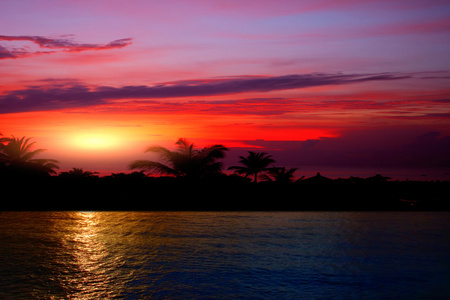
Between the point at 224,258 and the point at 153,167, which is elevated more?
the point at 153,167

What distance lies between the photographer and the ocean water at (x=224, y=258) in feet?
25.6

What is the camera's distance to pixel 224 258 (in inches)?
405

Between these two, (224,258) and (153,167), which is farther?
(153,167)

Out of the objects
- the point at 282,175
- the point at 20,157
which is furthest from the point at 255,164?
the point at 20,157

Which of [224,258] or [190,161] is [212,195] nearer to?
[190,161]

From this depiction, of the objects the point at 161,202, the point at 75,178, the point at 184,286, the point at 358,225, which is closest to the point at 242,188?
the point at 161,202

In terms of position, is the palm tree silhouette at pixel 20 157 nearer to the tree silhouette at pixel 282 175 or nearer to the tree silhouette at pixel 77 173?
the tree silhouette at pixel 77 173

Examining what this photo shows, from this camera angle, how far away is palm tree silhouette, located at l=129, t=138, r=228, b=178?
968 inches

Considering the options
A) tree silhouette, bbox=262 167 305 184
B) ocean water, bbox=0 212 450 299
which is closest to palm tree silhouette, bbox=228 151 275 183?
tree silhouette, bbox=262 167 305 184

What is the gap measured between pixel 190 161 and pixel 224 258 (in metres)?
14.6

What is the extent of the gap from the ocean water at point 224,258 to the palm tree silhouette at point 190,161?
278 inches

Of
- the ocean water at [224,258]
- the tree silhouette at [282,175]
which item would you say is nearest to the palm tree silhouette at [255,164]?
the tree silhouette at [282,175]

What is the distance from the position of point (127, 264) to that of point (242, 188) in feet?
41.8

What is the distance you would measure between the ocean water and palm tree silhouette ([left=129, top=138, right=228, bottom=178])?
278 inches
